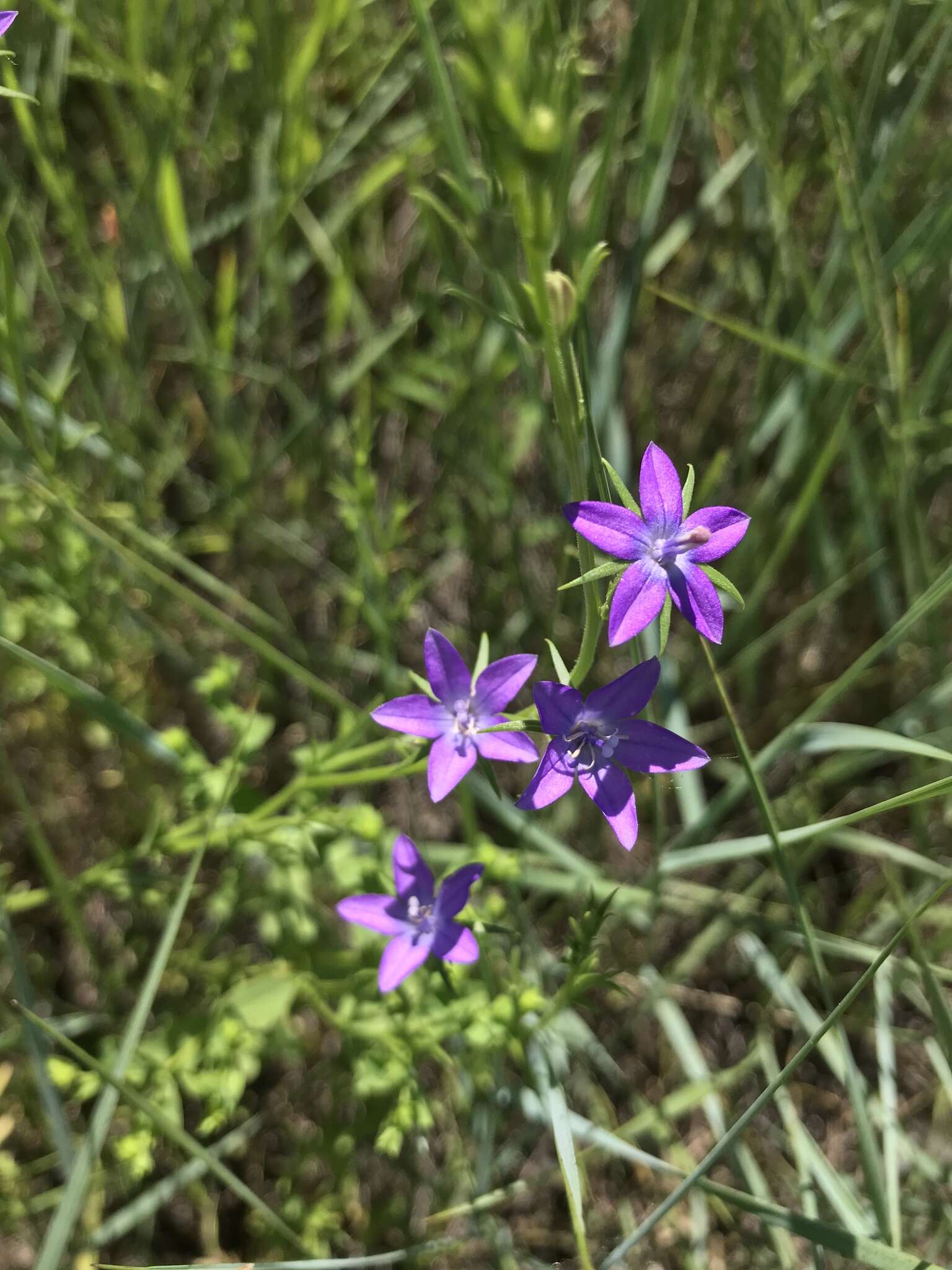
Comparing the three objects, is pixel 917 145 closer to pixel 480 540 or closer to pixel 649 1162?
pixel 480 540

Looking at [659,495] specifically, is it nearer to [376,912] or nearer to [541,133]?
[541,133]

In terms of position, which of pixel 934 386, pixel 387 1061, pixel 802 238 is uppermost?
pixel 802 238

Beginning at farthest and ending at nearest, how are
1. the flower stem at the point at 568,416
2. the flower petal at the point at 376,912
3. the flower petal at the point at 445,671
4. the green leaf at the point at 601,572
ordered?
the flower petal at the point at 376,912 → the flower petal at the point at 445,671 → the green leaf at the point at 601,572 → the flower stem at the point at 568,416

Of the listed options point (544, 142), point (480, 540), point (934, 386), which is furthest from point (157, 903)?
point (934, 386)

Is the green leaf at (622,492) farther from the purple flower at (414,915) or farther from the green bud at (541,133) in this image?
the purple flower at (414,915)

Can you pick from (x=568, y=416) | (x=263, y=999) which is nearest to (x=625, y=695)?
(x=568, y=416)

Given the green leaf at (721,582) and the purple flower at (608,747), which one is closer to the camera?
the green leaf at (721,582)

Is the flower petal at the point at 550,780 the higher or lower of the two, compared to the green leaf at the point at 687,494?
lower

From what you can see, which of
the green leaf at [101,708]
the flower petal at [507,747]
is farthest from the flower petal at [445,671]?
the green leaf at [101,708]
